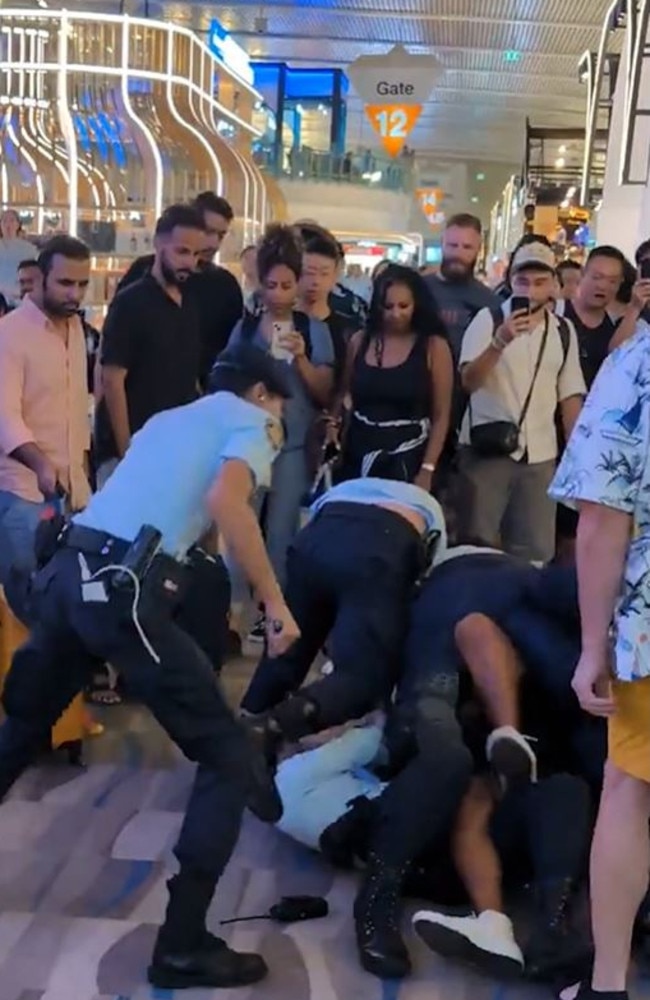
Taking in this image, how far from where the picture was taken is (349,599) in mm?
3545

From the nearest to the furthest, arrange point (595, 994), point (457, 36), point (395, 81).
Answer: point (595, 994)
point (395, 81)
point (457, 36)

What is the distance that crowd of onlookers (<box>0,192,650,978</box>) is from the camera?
3043 mm

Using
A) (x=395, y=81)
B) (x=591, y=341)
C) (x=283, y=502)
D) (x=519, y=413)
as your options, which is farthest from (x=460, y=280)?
(x=395, y=81)

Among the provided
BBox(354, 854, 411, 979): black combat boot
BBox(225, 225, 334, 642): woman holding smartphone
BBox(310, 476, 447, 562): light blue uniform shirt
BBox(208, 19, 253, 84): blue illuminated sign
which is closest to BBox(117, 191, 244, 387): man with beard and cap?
BBox(225, 225, 334, 642): woman holding smartphone

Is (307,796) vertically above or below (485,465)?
below

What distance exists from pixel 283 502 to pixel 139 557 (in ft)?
6.98

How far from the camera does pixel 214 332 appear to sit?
530 cm

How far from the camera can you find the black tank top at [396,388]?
4535 millimetres

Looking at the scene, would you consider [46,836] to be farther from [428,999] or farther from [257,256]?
[257,256]

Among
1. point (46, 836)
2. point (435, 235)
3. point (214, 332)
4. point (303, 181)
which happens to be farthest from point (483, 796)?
point (435, 235)

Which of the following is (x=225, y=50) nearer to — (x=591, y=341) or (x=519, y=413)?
(x=591, y=341)

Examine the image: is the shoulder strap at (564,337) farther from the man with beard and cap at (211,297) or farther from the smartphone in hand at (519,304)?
the man with beard and cap at (211,297)

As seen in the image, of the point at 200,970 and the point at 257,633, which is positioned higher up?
the point at 200,970

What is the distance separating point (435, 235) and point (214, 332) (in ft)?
67.4
